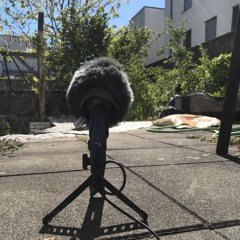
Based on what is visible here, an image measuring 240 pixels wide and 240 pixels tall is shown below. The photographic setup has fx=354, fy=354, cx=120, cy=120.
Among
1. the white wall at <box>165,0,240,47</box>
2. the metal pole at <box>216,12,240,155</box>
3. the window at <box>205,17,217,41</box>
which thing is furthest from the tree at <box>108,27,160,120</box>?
the metal pole at <box>216,12,240,155</box>

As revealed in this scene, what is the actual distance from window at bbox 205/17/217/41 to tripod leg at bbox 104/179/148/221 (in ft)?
53.2

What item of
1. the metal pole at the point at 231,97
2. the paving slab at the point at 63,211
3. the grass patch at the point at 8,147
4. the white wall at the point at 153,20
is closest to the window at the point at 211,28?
the white wall at the point at 153,20

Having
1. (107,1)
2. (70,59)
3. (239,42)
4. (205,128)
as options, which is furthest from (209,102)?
(107,1)

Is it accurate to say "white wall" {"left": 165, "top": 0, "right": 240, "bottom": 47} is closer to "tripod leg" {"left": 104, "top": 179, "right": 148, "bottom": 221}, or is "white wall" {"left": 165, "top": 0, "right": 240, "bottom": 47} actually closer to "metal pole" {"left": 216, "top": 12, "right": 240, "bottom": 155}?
"metal pole" {"left": 216, "top": 12, "right": 240, "bottom": 155}

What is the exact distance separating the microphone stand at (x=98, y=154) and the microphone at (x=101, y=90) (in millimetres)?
28

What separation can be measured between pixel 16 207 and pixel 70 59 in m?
9.80

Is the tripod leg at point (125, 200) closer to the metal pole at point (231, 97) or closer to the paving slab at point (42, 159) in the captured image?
the paving slab at point (42, 159)

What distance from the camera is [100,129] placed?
6.31ft

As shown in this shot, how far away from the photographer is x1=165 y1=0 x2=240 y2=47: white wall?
51.7 ft

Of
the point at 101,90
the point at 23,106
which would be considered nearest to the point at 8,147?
the point at 101,90

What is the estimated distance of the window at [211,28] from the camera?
16984 mm

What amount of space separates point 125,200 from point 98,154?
310 millimetres

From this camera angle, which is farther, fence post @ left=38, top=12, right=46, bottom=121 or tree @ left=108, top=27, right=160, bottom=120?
tree @ left=108, top=27, right=160, bottom=120

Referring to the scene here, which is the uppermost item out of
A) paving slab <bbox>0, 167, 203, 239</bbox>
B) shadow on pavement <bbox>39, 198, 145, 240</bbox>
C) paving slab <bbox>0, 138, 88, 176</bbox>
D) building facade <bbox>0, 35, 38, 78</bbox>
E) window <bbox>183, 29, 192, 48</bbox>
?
window <bbox>183, 29, 192, 48</bbox>
